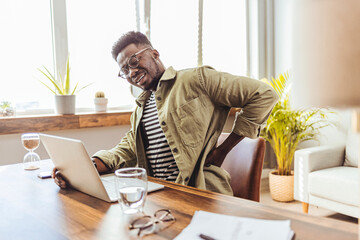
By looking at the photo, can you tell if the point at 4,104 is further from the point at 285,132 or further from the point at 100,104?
the point at 285,132

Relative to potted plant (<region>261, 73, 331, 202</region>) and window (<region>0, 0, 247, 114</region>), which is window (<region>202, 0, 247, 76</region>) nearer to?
window (<region>0, 0, 247, 114</region>)

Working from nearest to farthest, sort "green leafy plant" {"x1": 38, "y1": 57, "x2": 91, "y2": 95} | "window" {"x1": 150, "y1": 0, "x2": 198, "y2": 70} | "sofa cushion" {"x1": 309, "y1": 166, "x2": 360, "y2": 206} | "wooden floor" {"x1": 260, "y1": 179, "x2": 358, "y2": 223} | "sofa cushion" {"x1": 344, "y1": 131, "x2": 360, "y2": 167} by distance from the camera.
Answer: "green leafy plant" {"x1": 38, "y1": 57, "x2": 91, "y2": 95}, "sofa cushion" {"x1": 309, "y1": 166, "x2": 360, "y2": 206}, "wooden floor" {"x1": 260, "y1": 179, "x2": 358, "y2": 223}, "sofa cushion" {"x1": 344, "y1": 131, "x2": 360, "y2": 167}, "window" {"x1": 150, "y1": 0, "x2": 198, "y2": 70}

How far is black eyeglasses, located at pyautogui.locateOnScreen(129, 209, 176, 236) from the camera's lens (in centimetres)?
78

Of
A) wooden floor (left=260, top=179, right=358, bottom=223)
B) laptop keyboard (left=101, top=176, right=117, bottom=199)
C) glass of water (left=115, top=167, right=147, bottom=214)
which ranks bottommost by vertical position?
wooden floor (left=260, top=179, right=358, bottom=223)

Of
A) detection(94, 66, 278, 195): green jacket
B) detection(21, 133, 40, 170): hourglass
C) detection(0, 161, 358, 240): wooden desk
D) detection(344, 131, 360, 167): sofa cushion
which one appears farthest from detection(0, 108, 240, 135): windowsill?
detection(344, 131, 360, 167): sofa cushion

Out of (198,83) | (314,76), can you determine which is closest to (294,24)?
(314,76)

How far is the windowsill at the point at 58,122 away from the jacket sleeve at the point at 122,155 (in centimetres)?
80

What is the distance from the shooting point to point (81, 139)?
100 inches

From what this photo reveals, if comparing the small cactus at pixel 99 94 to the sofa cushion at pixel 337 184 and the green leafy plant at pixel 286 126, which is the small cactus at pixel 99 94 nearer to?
the green leafy plant at pixel 286 126

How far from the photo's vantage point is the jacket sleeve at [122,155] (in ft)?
4.99

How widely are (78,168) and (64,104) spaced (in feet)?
4.80

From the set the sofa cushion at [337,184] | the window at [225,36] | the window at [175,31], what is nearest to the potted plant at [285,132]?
the sofa cushion at [337,184]

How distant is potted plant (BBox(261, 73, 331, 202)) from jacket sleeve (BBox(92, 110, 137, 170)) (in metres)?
1.98

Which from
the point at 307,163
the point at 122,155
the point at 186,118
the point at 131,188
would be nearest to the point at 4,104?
the point at 122,155
